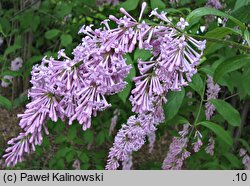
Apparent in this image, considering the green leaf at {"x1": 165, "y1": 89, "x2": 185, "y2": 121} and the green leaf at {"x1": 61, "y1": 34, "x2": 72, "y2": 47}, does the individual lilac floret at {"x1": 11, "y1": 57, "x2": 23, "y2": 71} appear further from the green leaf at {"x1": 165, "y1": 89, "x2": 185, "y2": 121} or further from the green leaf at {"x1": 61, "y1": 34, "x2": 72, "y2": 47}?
the green leaf at {"x1": 165, "y1": 89, "x2": 185, "y2": 121}

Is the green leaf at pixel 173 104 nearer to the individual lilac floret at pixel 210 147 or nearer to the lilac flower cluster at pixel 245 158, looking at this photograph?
the individual lilac floret at pixel 210 147

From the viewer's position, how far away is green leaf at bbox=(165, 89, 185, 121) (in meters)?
1.54

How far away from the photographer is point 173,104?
1.56 meters

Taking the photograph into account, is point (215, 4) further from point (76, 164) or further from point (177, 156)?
point (76, 164)

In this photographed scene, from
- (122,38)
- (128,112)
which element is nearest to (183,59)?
(122,38)

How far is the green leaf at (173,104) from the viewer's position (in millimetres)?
1538

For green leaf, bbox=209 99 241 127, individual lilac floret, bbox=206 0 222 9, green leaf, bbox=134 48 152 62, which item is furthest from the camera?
individual lilac floret, bbox=206 0 222 9

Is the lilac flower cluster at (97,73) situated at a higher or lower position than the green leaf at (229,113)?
higher

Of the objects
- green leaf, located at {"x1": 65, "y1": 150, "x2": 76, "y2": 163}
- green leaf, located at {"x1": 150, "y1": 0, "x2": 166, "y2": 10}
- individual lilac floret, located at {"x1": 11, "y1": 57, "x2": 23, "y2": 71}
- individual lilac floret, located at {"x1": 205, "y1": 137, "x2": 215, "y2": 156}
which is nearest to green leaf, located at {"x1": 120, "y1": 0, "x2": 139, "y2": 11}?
green leaf, located at {"x1": 150, "y1": 0, "x2": 166, "y2": 10}

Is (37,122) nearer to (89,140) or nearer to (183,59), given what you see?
(183,59)

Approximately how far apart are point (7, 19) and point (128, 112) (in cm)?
136

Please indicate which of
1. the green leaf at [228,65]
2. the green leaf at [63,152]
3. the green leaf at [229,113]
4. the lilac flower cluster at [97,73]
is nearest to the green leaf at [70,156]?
the green leaf at [63,152]

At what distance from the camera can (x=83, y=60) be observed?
117cm

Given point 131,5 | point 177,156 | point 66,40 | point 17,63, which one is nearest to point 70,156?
point 66,40
